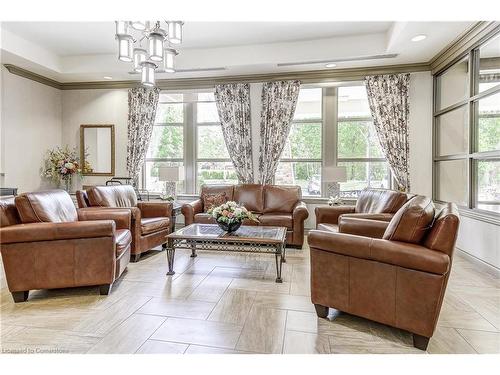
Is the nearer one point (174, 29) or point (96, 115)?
point (174, 29)

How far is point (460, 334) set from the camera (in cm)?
213

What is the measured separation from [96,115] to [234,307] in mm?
5248

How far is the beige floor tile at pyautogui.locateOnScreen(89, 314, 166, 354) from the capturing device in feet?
6.28

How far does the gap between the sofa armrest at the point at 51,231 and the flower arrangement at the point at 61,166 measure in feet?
11.6

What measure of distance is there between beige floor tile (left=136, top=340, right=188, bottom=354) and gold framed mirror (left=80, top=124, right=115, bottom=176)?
4.79m

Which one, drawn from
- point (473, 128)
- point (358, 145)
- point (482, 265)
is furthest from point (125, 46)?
point (482, 265)

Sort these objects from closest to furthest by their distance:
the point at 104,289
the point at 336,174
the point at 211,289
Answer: the point at 104,289 → the point at 211,289 → the point at 336,174

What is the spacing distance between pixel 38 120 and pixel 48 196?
138 inches

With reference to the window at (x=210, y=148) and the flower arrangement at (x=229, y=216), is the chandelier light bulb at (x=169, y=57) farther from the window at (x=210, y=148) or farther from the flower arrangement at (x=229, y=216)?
the window at (x=210, y=148)

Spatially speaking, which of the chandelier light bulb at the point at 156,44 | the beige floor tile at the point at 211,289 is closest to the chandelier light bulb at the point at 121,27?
the chandelier light bulb at the point at 156,44

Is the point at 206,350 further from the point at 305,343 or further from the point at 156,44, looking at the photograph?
the point at 156,44

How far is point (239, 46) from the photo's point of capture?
4.90 m

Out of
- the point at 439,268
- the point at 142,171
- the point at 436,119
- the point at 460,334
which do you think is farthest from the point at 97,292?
the point at 436,119
